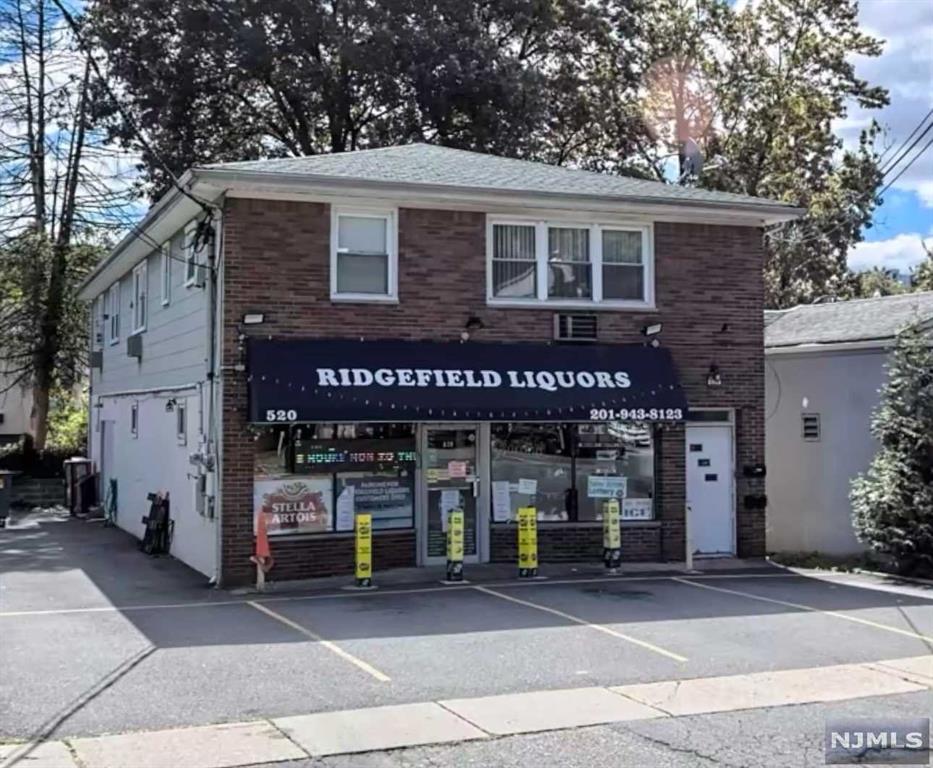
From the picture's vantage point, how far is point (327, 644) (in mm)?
10352

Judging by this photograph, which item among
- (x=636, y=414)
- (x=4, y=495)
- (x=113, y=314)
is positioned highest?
(x=113, y=314)

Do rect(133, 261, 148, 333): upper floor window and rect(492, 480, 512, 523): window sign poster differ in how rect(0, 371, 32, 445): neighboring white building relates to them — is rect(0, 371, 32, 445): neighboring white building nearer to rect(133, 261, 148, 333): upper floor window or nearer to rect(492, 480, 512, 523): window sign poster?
rect(133, 261, 148, 333): upper floor window

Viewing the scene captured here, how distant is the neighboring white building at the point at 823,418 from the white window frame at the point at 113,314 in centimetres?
1395

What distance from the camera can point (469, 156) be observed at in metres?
18.8

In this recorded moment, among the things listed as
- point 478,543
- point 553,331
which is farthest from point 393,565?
point 553,331

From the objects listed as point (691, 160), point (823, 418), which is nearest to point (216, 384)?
point (823, 418)

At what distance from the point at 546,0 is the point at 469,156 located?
1471cm

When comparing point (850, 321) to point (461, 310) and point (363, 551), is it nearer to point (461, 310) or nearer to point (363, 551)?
point (461, 310)

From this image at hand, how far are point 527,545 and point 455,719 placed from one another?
23.1 ft

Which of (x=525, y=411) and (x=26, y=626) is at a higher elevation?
(x=525, y=411)

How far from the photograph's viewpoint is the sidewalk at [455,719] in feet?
22.5

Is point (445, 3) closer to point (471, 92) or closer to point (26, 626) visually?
Answer: point (471, 92)

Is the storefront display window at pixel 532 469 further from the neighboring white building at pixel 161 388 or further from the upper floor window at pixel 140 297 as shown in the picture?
the upper floor window at pixel 140 297

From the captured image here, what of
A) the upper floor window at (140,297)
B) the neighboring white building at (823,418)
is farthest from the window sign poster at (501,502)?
the upper floor window at (140,297)
